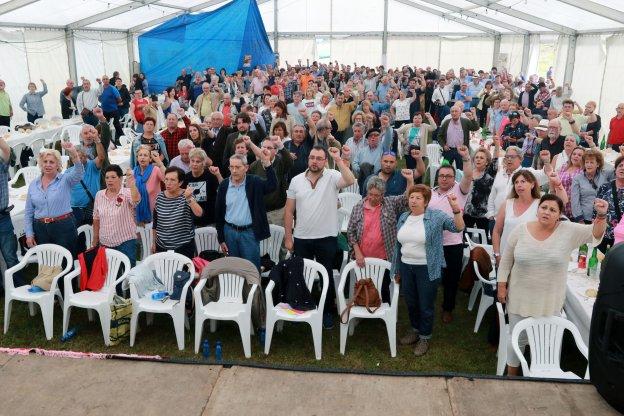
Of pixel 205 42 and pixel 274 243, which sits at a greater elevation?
pixel 205 42

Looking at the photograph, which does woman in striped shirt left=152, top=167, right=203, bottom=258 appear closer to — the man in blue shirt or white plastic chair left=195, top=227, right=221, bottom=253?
white plastic chair left=195, top=227, right=221, bottom=253

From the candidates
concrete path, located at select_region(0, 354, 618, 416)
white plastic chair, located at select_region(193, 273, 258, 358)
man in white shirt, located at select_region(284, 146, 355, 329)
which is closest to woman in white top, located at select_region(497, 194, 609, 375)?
man in white shirt, located at select_region(284, 146, 355, 329)

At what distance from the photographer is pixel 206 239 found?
525cm

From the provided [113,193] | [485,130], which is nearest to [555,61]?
[485,130]

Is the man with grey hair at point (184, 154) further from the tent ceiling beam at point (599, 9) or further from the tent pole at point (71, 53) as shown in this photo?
the tent pole at point (71, 53)

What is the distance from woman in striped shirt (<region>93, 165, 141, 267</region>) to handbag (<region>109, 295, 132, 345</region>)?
0.49 m

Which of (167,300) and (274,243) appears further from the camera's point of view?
(274,243)

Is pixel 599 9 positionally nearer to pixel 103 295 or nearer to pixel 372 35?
pixel 103 295

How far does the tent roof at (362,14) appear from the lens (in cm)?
1272

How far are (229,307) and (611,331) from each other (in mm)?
3128

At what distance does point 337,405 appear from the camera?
1.80m

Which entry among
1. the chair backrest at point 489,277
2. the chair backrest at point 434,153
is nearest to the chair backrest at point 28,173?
the chair backrest at point 489,277

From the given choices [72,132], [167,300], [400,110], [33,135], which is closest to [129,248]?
[167,300]

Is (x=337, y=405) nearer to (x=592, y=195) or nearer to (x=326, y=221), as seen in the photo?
(x=326, y=221)
